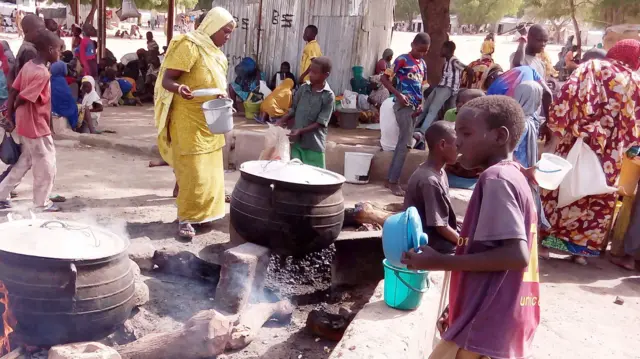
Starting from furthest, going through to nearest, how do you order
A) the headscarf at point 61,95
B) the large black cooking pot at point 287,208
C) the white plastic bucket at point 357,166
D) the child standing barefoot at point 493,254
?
1. the headscarf at point 61,95
2. the white plastic bucket at point 357,166
3. the large black cooking pot at point 287,208
4. the child standing barefoot at point 493,254

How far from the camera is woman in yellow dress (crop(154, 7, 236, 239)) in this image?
473 cm

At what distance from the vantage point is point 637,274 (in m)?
5.26

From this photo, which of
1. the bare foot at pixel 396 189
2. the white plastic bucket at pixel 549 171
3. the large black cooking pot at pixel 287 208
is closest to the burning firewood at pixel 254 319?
the large black cooking pot at pixel 287 208

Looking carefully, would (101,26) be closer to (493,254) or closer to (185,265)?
(185,265)

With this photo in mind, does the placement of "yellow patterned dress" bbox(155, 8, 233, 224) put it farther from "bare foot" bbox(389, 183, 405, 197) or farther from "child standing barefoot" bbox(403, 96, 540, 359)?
"child standing barefoot" bbox(403, 96, 540, 359)

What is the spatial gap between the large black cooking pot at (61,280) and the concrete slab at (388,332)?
1100 millimetres

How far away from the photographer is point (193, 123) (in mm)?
4879

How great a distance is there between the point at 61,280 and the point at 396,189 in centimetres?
499

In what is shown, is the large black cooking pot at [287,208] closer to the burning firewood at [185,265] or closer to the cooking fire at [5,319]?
the burning firewood at [185,265]

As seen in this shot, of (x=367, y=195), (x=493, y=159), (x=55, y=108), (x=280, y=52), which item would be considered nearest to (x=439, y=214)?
Answer: (x=493, y=159)

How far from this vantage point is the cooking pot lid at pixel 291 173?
4074 mm

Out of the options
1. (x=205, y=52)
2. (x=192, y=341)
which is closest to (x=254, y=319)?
(x=192, y=341)

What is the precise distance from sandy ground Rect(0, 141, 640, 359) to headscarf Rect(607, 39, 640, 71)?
182 cm

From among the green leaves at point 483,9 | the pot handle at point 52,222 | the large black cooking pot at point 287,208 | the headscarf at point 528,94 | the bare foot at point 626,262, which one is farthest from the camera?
the green leaves at point 483,9
